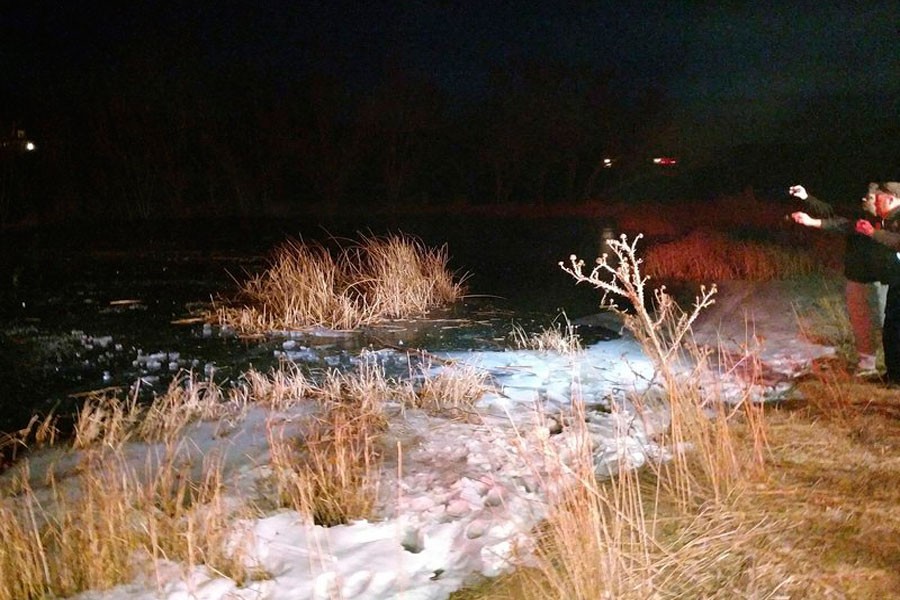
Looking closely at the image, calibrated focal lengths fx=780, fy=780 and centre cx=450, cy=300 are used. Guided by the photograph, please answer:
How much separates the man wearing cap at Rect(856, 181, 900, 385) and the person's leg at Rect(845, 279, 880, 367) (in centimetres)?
13

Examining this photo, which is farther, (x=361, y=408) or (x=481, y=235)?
(x=481, y=235)

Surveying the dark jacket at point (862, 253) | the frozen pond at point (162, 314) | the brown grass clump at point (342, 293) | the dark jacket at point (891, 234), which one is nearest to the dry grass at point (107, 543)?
the frozen pond at point (162, 314)

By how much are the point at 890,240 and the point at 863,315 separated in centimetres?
96

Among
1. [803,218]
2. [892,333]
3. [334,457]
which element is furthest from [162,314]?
[892,333]

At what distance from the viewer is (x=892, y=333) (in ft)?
17.5

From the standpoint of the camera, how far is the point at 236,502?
3949 mm

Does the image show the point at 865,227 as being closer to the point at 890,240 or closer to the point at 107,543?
the point at 890,240

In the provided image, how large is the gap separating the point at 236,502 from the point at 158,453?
131cm

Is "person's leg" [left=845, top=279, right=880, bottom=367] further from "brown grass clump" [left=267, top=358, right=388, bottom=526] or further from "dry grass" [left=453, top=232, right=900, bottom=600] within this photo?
"brown grass clump" [left=267, top=358, right=388, bottom=526]

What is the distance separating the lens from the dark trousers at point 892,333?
530 centimetres

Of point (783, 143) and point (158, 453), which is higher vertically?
point (783, 143)

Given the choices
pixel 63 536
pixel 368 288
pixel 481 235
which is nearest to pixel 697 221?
pixel 481 235

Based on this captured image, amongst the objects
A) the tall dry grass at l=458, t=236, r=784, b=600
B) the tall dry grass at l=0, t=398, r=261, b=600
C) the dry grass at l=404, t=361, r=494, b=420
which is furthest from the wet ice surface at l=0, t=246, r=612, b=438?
the tall dry grass at l=458, t=236, r=784, b=600

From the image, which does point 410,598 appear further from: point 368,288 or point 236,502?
point 368,288
